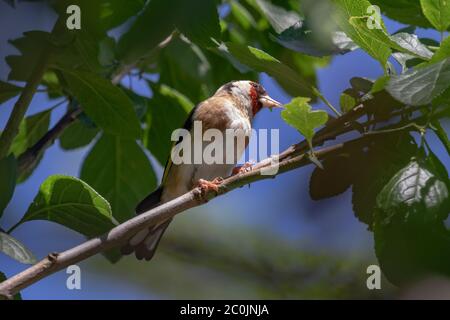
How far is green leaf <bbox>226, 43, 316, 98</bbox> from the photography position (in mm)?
2457

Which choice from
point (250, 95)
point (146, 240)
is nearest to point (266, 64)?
point (146, 240)

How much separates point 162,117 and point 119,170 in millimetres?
380

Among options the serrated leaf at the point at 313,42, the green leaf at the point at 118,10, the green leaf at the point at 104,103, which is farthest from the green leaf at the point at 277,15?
the green leaf at the point at 104,103

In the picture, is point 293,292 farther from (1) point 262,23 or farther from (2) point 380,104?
(1) point 262,23

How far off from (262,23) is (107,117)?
1575 mm

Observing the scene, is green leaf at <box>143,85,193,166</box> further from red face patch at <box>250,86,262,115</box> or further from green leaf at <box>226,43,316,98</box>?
green leaf at <box>226,43,316,98</box>

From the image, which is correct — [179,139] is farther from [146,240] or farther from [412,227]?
[412,227]

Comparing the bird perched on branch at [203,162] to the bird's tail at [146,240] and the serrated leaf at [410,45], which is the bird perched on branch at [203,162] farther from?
the serrated leaf at [410,45]

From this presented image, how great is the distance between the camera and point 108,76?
11.5 feet

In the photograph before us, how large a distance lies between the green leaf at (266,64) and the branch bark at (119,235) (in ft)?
1.12

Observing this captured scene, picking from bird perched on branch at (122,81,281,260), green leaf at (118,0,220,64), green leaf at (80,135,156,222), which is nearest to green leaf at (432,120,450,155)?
green leaf at (118,0,220,64)

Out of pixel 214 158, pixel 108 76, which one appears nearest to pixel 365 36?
pixel 108 76

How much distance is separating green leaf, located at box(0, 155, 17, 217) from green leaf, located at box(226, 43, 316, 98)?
0.80 m

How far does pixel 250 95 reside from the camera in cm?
480
